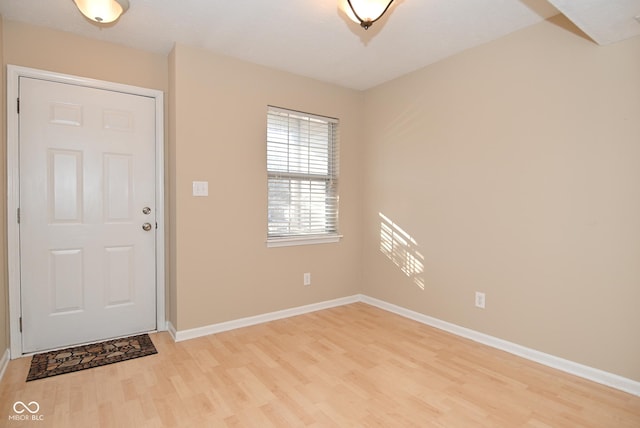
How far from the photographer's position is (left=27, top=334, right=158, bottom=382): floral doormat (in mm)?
2379

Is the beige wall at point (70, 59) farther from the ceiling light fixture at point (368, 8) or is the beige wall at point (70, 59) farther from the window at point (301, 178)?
the ceiling light fixture at point (368, 8)

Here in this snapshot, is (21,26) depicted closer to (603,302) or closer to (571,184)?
(571,184)

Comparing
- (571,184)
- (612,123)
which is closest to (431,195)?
(571,184)

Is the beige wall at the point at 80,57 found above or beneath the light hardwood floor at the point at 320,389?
above

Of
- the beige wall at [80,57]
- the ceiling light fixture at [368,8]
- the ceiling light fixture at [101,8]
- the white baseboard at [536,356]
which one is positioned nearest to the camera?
the ceiling light fixture at [368,8]

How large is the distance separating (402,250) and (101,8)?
3.05 meters

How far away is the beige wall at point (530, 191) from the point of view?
2.21 meters

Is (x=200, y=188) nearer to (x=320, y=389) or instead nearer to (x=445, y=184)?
Answer: (x=320, y=389)

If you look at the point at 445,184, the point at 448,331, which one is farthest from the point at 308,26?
the point at 448,331

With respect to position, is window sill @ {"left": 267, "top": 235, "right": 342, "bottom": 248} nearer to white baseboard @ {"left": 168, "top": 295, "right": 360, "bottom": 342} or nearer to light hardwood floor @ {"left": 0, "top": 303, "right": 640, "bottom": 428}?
white baseboard @ {"left": 168, "top": 295, "right": 360, "bottom": 342}

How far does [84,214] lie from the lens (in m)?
2.79

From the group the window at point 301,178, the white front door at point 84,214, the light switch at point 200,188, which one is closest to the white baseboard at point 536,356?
the window at point 301,178

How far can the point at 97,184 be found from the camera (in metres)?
2.83

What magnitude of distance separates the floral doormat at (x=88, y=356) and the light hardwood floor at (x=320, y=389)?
0.07 metres
